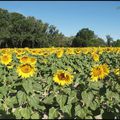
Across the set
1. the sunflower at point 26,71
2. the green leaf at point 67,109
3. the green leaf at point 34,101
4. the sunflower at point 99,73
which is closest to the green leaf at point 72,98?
the green leaf at point 67,109

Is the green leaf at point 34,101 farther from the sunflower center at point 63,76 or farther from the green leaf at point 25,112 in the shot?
the sunflower center at point 63,76

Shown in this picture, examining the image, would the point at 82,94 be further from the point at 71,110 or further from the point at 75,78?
the point at 75,78

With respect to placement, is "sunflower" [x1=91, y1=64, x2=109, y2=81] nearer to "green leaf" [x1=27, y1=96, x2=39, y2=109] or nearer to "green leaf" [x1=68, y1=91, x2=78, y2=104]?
"green leaf" [x1=68, y1=91, x2=78, y2=104]

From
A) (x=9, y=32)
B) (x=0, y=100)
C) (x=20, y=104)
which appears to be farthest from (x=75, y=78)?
(x=9, y=32)

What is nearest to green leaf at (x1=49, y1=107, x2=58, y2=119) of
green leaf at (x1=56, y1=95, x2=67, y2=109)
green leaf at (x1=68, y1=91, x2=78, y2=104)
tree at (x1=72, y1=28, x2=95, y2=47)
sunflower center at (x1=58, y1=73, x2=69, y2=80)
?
green leaf at (x1=56, y1=95, x2=67, y2=109)

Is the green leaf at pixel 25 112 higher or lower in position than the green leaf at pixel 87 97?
lower

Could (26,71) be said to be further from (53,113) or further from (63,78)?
(53,113)

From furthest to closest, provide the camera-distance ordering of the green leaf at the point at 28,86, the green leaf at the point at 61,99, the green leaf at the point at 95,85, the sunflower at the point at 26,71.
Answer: the sunflower at the point at 26,71 < the green leaf at the point at 28,86 < the green leaf at the point at 95,85 < the green leaf at the point at 61,99

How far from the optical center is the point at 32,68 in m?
5.56

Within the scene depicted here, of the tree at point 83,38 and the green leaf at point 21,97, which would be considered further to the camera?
the tree at point 83,38

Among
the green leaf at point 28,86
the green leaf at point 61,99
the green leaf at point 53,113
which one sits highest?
the green leaf at point 28,86

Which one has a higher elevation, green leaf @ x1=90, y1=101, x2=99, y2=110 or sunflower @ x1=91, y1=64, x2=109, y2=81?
sunflower @ x1=91, y1=64, x2=109, y2=81

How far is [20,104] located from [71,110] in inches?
26.3

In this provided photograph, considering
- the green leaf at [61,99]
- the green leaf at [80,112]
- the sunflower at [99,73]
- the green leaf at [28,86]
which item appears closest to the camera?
the green leaf at [80,112]
